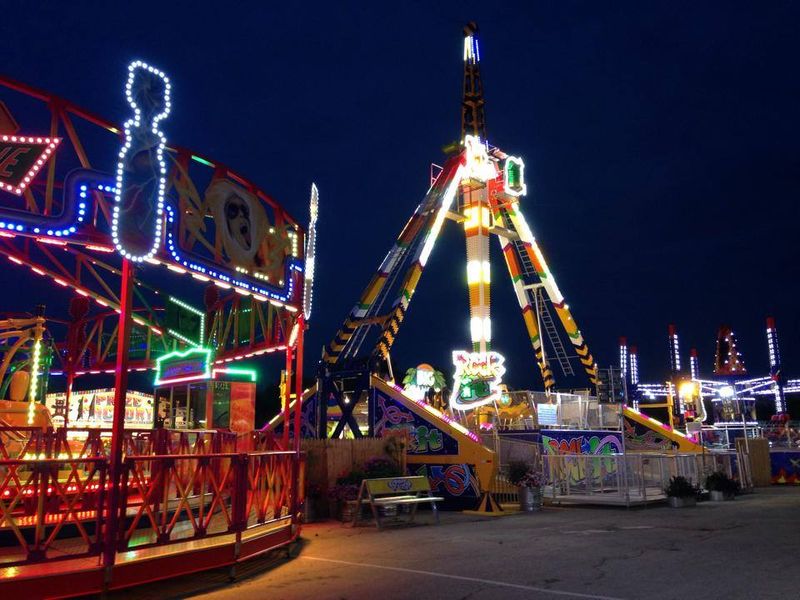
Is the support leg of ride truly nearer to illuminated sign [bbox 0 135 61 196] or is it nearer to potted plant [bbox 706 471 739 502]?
illuminated sign [bbox 0 135 61 196]

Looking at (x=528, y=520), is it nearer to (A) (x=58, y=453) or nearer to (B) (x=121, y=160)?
(A) (x=58, y=453)

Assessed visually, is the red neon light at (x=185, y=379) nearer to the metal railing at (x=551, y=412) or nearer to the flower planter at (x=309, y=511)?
the flower planter at (x=309, y=511)

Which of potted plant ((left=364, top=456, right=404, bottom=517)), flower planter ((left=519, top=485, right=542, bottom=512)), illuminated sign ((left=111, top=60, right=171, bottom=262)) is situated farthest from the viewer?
flower planter ((left=519, top=485, right=542, bottom=512))

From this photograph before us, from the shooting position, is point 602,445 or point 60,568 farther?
point 602,445

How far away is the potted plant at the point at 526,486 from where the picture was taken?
16.3 meters

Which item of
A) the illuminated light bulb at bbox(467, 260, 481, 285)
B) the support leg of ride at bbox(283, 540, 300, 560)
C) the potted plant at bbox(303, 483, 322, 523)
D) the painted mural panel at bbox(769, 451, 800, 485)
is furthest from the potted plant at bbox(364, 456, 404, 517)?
the illuminated light bulb at bbox(467, 260, 481, 285)

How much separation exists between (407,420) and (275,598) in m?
11.0

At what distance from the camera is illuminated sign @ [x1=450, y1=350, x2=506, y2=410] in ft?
92.4

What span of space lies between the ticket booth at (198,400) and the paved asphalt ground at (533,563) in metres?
8.00

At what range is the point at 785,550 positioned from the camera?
383 inches

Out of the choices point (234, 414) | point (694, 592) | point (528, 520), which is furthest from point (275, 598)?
point (234, 414)

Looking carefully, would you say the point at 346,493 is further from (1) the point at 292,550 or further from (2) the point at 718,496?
(2) the point at 718,496

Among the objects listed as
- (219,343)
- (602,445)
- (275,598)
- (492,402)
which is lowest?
(275,598)

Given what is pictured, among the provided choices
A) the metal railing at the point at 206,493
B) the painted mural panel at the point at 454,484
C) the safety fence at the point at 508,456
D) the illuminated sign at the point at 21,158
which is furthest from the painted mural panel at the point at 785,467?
the illuminated sign at the point at 21,158
